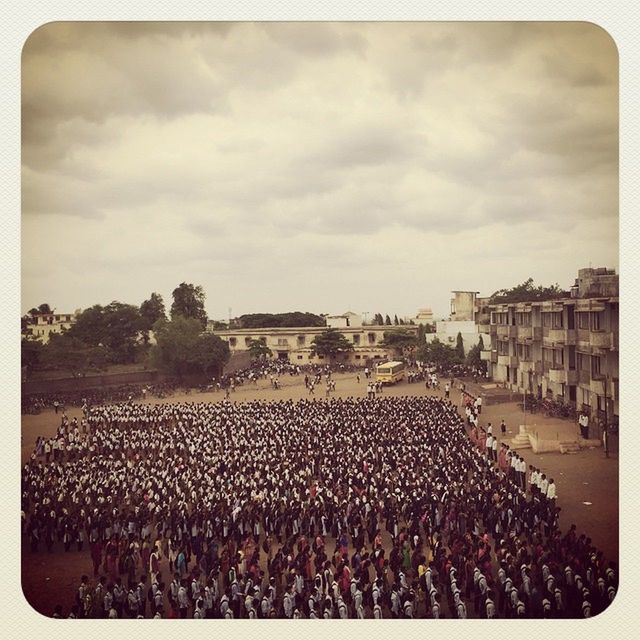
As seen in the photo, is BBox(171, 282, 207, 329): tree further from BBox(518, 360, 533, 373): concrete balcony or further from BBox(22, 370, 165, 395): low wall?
BBox(518, 360, 533, 373): concrete balcony

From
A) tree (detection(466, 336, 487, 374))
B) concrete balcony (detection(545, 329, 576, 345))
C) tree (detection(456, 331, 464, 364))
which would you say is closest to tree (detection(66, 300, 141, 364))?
tree (detection(456, 331, 464, 364))

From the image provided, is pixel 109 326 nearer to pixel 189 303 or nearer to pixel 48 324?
pixel 48 324

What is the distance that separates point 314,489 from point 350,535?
2.51 feet

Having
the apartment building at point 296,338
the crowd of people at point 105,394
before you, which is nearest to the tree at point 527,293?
the apartment building at point 296,338

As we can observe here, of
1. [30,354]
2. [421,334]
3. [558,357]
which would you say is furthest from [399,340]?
[30,354]

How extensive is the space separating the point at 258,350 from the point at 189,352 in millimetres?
922

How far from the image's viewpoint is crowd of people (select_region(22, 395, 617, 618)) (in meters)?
6.36

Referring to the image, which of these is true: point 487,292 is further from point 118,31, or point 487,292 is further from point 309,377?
point 118,31

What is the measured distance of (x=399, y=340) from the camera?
8.20m

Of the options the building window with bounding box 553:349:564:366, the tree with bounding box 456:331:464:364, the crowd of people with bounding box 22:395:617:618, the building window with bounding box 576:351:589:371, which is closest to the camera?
the crowd of people with bounding box 22:395:617:618

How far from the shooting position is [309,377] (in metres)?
8.55

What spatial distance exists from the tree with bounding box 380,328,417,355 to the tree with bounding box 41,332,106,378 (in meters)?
3.78

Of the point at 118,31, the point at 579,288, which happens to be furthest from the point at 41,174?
the point at 579,288

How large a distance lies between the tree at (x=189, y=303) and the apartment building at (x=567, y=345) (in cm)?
362
